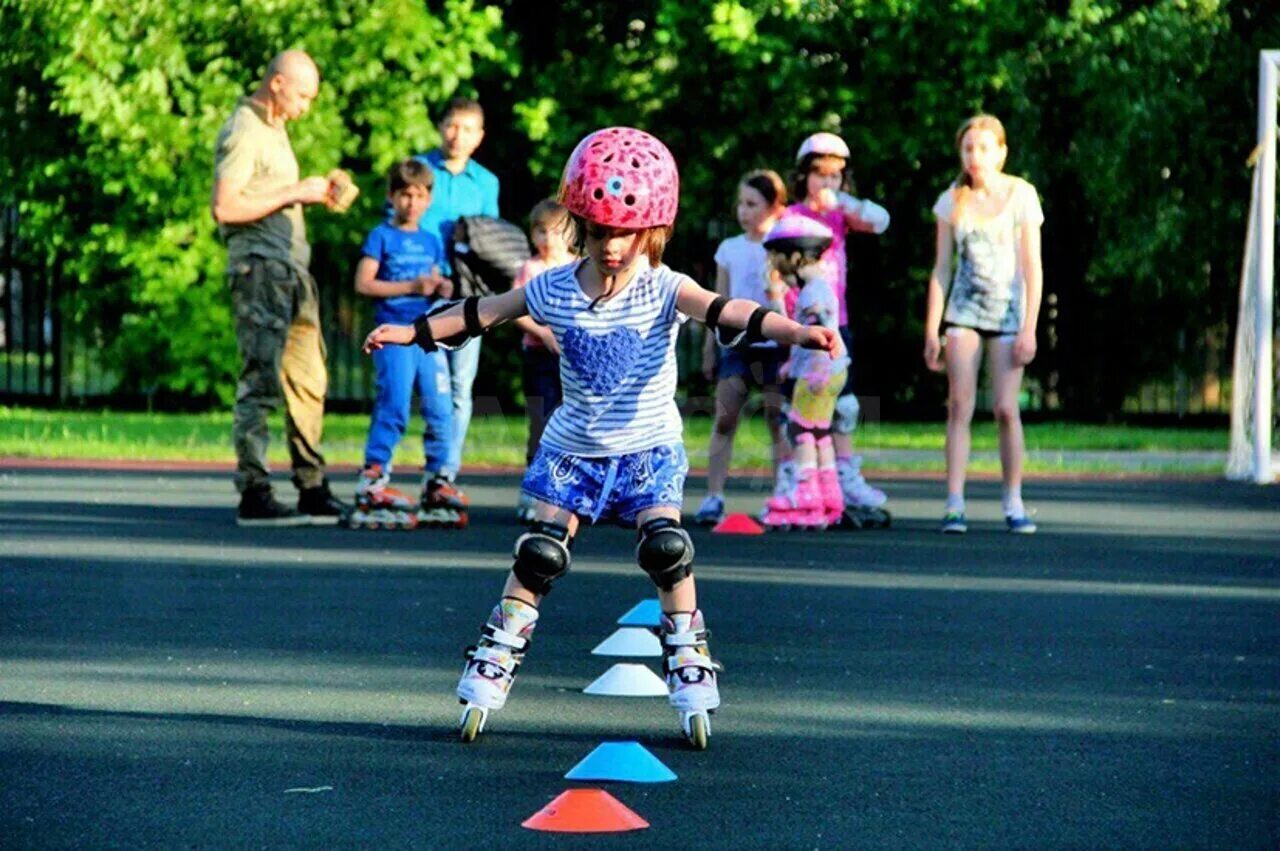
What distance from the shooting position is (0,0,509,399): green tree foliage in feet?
75.5

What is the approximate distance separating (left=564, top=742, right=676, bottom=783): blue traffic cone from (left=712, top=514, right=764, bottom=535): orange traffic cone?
657cm

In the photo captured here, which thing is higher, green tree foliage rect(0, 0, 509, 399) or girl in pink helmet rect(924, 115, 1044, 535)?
green tree foliage rect(0, 0, 509, 399)

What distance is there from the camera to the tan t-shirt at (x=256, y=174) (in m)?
12.0

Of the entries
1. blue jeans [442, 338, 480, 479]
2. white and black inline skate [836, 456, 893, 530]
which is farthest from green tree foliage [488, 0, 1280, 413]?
blue jeans [442, 338, 480, 479]

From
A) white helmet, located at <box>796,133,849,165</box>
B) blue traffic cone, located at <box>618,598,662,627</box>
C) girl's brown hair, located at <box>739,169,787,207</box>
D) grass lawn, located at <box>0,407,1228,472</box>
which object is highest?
white helmet, located at <box>796,133,849,165</box>

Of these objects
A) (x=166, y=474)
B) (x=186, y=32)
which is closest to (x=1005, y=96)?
(x=186, y=32)

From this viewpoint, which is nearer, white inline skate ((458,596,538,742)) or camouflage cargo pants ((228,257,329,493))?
white inline skate ((458,596,538,742))

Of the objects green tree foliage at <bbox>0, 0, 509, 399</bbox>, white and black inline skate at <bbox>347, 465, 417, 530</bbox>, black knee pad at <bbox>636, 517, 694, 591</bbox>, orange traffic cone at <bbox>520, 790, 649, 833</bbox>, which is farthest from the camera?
green tree foliage at <bbox>0, 0, 509, 399</bbox>

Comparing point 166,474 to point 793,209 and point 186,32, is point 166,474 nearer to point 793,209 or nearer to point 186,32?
point 793,209

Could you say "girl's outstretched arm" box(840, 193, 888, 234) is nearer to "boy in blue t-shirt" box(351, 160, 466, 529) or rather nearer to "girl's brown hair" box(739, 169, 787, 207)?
"girl's brown hair" box(739, 169, 787, 207)

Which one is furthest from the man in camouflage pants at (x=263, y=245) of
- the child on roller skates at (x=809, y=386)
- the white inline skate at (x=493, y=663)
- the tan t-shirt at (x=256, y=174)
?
the white inline skate at (x=493, y=663)

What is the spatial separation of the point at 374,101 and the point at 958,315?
12.6 m

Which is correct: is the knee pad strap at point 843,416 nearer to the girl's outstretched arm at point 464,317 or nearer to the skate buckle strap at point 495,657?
the girl's outstretched arm at point 464,317

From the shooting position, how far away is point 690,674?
6.48m
